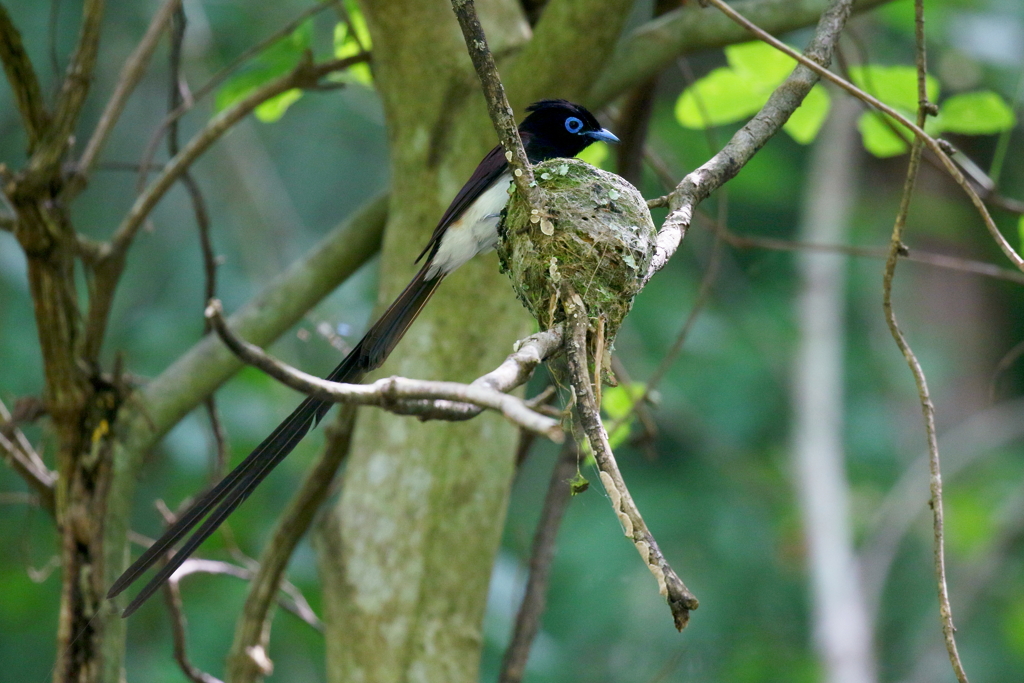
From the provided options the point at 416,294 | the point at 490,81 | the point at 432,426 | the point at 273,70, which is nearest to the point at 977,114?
the point at 416,294

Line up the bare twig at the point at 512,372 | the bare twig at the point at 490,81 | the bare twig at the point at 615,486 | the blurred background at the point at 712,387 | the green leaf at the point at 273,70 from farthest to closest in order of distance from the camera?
the blurred background at the point at 712,387
the green leaf at the point at 273,70
the bare twig at the point at 490,81
the bare twig at the point at 512,372
the bare twig at the point at 615,486

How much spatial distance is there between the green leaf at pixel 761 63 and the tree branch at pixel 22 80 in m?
2.17

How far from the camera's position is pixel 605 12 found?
267cm

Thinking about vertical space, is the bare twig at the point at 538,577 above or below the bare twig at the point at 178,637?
above

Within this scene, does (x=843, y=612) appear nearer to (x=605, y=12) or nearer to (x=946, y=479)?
(x=946, y=479)

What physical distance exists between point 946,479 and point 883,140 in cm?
423

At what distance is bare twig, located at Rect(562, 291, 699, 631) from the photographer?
1.03 m

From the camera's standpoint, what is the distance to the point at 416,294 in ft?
8.98

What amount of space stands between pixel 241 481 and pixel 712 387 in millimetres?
5714

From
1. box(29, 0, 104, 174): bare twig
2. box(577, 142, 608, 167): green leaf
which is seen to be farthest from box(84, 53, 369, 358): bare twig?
box(577, 142, 608, 167): green leaf

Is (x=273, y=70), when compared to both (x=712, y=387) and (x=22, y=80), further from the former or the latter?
(x=712, y=387)

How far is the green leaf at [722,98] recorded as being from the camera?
3375 mm

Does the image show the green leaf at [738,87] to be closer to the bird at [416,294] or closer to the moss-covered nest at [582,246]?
the bird at [416,294]

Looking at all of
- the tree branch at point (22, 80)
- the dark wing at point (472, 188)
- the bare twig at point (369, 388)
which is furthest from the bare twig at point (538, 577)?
the bare twig at point (369, 388)
